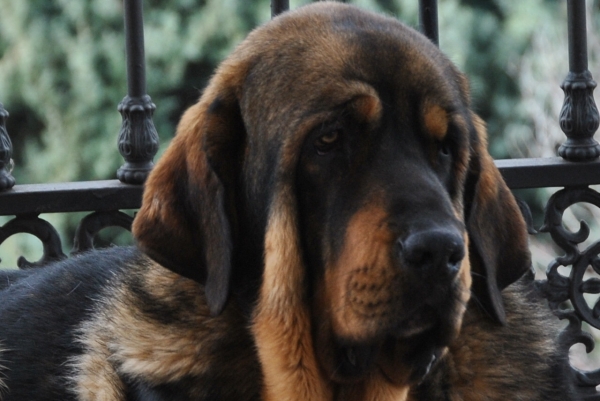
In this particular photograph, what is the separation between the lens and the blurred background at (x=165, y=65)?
24.1 feet

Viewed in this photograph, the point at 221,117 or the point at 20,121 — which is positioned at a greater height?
the point at 221,117

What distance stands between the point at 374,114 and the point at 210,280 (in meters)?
Result: 0.64

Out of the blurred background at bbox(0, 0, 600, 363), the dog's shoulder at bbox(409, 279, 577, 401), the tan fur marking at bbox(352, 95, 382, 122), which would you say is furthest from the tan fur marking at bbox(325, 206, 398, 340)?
the blurred background at bbox(0, 0, 600, 363)

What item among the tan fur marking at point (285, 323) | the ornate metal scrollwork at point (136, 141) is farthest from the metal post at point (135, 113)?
the tan fur marking at point (285, 323)

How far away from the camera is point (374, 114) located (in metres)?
2.83

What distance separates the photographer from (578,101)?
4.16m

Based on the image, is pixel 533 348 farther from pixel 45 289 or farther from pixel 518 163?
pixel 45 289

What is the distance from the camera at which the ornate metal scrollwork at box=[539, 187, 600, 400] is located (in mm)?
4238

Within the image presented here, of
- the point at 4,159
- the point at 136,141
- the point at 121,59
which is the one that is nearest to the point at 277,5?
the point at 136,141

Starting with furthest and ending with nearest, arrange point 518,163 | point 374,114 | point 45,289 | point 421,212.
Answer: point 518,163
point 45,289
point 374,114
point 421,212

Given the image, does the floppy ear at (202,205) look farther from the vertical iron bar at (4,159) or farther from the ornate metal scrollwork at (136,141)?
the vertical iron bar at (4,159)

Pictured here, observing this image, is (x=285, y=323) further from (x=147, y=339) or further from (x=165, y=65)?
(x=165, y=65)

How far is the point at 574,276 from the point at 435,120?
163cm

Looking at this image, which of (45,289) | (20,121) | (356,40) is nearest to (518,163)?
(356,40)
